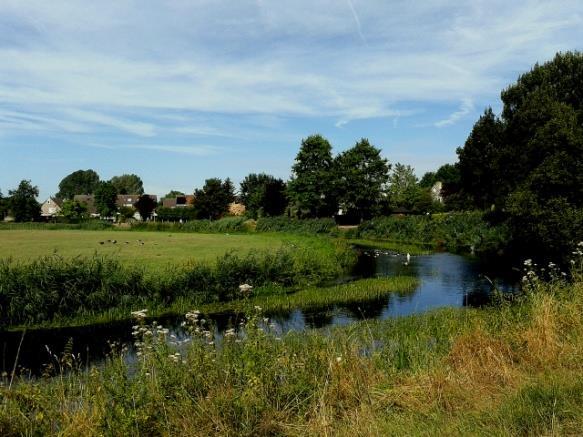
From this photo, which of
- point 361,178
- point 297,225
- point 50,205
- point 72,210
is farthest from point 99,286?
point 50,205

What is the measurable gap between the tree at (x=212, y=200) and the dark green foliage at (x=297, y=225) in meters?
24.9

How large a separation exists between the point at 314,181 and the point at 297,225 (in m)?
9.98

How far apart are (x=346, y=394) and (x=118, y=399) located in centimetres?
295

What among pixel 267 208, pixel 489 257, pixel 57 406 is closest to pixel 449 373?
pixel 57 406

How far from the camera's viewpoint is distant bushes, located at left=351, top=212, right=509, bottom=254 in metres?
43.3

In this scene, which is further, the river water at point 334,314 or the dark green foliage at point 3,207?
the dark green foliage at point 3,207

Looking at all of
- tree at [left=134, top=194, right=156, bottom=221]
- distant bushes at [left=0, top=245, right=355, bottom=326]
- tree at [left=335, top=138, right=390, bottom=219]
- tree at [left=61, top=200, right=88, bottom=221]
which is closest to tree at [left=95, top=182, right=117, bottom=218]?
tree at [left=61, top=200, right=88, bottom=221]

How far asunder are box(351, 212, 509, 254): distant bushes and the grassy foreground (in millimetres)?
37075

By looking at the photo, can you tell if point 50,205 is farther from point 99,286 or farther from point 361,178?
point 99,286

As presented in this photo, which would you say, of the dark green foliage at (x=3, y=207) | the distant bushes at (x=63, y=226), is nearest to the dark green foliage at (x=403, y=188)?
the distant bushes at (x=63, y=226)

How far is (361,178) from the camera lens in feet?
232

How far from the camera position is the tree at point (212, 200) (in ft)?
320

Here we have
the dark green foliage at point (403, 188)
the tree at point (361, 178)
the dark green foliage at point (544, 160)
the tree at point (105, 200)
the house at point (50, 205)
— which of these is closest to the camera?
the dark green foliage at point (544, 160)

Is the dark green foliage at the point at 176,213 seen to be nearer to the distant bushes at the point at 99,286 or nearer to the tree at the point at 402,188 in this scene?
the tree at the point at 402,188
